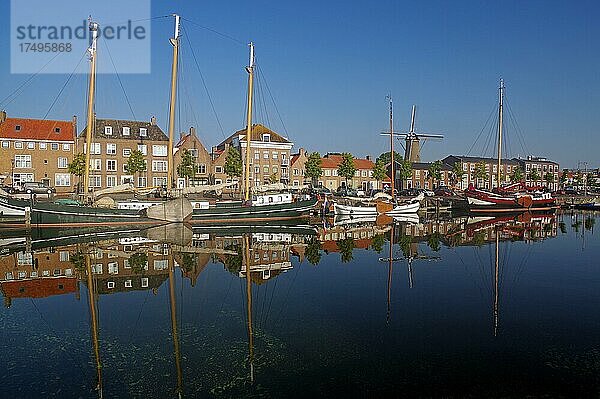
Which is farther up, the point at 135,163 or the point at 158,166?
the point at 158,166

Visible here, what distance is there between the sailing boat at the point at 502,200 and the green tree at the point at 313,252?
34.5 meters

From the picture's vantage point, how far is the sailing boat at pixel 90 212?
121ft

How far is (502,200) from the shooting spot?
61531 mm

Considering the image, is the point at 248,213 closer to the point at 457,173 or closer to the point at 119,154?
the point at 119,154

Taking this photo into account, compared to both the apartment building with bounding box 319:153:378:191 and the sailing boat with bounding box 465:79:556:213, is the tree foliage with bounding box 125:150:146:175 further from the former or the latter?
the sailing boat with bounding box 465:79:556:213

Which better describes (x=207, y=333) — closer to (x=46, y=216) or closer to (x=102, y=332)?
(x=102, y=332)

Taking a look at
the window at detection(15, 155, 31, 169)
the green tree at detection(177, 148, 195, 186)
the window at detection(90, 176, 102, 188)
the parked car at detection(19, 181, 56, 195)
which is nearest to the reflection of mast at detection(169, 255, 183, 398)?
the parked car at detection(19, 181, 56, 195)

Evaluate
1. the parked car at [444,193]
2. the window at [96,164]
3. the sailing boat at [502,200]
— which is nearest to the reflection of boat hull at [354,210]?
the sailing boat at [502,200]

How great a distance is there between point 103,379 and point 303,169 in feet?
254

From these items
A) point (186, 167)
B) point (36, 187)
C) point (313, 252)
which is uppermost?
point (186, 167)

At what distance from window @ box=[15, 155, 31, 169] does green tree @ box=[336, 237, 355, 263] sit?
4753 centimetres

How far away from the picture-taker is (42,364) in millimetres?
10586

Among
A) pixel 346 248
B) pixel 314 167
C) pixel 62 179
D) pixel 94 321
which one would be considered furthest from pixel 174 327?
pixel 314 167

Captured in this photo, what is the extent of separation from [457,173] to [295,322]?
98.1m
